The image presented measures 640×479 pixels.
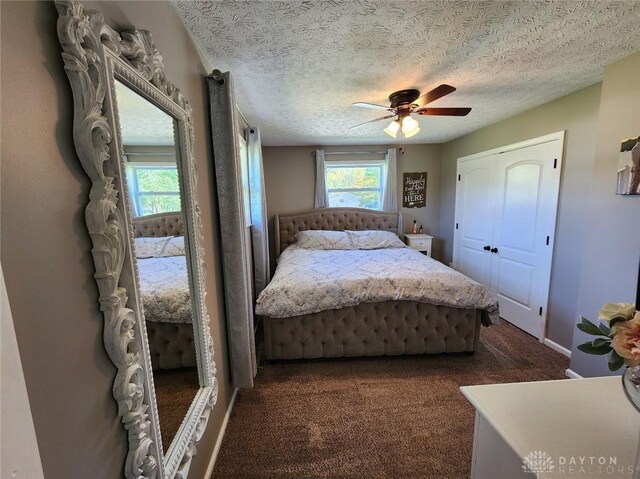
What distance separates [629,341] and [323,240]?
11.2 ft

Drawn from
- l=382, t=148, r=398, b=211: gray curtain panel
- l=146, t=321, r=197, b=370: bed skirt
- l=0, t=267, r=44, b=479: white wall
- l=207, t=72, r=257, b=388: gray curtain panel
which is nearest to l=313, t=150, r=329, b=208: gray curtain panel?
l=382, t=148, r=398, b=211: gray curtain panel

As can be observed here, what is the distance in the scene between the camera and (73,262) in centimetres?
62

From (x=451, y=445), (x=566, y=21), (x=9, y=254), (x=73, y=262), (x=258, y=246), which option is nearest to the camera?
(x=9, y=254)

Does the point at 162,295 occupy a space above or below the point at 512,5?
below

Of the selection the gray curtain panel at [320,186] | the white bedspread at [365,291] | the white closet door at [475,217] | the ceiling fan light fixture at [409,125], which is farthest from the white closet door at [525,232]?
the gray curtain panel at [320,186]

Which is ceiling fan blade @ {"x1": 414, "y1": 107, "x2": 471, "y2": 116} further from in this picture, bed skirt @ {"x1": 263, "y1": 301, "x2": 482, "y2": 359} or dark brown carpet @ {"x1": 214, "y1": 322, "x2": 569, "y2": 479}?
dark brown carpet @ {"x1": 214, "y1": 322, "x2": 569, "y2": 479}

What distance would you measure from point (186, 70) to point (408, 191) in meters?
3.83

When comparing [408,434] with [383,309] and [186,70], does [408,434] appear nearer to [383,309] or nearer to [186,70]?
[383,309]

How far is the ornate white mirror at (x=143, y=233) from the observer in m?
0.66

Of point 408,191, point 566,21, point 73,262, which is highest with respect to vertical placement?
point 566,21

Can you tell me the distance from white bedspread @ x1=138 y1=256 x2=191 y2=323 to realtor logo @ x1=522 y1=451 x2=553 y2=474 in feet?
3.87

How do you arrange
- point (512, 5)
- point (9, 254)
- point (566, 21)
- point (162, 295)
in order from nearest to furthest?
point (9, 254)
point (162, 295)
point (512, 5)
point (566, 21)

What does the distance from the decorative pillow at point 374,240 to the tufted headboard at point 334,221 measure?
13.5 inches

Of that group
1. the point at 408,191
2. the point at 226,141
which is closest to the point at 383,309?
the point at 226,141
